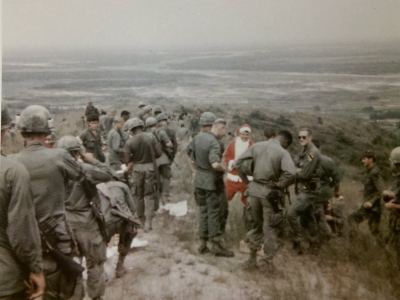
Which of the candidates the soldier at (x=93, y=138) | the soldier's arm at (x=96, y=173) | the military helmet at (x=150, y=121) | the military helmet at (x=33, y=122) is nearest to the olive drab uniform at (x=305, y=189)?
the military helmet at (x=150, y=121)

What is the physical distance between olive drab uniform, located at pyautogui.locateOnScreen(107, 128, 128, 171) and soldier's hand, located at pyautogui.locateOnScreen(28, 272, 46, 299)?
1884mm

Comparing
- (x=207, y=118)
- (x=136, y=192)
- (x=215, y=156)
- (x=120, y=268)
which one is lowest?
(x=120, y=268)

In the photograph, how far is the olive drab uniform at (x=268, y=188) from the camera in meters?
3.79

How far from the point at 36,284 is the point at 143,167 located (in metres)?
2.16

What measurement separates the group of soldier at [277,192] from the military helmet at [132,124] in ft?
1.56

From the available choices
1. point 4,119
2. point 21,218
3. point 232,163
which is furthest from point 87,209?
point 232,163

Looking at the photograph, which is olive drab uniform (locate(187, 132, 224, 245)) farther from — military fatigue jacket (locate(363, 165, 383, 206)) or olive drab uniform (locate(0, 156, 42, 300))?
olive drab uniform (locate(0, 156, 42, 300))

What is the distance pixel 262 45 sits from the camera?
12.5ft

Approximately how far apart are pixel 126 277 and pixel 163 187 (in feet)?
3.81

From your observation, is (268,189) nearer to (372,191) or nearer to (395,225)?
(372,191)

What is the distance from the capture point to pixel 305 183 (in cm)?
397

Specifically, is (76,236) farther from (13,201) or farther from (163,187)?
(163,187)

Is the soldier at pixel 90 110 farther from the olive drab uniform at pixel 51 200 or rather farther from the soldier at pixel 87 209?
the olive drab uniform at pixel 51 200

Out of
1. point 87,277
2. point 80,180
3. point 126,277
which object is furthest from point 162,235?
point 80,180
